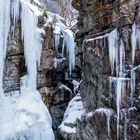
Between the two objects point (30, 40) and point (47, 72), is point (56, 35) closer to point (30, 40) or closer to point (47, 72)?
point (30, 40)

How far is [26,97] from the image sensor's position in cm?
1255

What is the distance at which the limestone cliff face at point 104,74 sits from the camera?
28.8 feet

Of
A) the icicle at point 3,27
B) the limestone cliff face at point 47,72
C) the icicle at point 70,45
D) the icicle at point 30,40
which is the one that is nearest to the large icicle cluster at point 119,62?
the icicle at point 30,40

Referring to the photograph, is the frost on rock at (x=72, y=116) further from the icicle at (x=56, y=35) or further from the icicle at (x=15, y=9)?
the icicle at (x=15, y=9)

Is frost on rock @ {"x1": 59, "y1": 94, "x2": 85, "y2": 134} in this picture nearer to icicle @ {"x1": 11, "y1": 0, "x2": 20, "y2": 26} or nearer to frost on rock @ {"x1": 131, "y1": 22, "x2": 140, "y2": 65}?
frost on rock @ {"x1": 131, "y1": 22, "x2": 140, "y2": 65}

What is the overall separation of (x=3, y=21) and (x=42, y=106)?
11.7 feet

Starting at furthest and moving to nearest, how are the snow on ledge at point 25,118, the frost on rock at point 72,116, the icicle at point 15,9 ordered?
the icicle at point 15,9, the snow on ledge at point 25,118, the frost on rock at point 72,116

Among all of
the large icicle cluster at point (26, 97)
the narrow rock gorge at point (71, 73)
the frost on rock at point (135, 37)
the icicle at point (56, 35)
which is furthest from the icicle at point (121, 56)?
the icicle at point (56, 35)

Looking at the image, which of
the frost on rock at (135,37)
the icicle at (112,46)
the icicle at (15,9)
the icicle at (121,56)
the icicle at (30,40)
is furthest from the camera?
the icicle at (30,40)

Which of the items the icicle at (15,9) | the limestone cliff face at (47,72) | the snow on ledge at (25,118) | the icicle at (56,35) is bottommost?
the snow on ledge at (25,118)

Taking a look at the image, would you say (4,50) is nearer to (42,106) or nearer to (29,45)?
(29,45)

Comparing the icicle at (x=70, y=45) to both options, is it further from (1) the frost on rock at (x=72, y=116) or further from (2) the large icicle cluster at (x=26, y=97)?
(1) the frost on rock at (x=72, y=116)

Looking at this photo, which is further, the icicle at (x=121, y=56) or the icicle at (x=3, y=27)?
the icicle at (x=3, y=27)

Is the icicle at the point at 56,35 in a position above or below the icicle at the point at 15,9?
below
